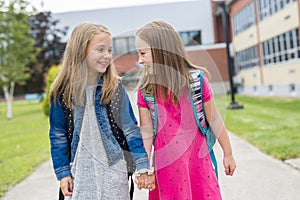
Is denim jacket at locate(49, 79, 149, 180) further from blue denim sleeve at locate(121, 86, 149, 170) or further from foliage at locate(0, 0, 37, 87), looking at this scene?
foliage at locate(0, 0, 37, 87)

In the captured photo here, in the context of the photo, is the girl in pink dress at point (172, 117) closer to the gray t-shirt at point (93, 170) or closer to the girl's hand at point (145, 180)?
the girl's hand at point (145, 180)

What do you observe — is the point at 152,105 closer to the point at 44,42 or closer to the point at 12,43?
the point at 12,43

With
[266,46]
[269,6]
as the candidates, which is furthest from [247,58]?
[269,6]

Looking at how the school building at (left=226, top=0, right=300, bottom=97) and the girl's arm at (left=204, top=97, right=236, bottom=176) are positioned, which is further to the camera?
the school building at (left=226, top=0, right=300, bottom=97)

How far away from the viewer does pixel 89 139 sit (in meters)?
2.30

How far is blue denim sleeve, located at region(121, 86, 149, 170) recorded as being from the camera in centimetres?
226

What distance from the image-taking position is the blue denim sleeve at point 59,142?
230 cm

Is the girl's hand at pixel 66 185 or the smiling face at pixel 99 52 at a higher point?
the smiling face at pixel 99 52

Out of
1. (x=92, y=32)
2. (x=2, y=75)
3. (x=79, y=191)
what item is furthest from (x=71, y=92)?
(x=2, y=75)

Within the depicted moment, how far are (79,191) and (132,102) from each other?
0.59 metres

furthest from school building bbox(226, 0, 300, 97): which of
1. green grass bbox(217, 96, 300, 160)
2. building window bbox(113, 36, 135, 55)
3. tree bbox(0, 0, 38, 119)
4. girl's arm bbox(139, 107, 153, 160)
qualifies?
girl's arm bbox(139, 107, 153, 160)

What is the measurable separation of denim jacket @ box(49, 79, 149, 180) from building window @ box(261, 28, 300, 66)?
18.1m

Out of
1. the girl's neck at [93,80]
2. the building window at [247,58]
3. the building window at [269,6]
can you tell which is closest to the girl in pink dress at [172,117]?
the girl's neck at [93,80]

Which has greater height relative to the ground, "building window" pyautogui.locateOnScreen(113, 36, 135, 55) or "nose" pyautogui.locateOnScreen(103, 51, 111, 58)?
"building window" pyautogui.locateOnScreen(113, 36, 135, 55)
